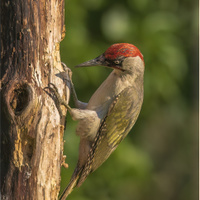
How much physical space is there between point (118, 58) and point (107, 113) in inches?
20.1

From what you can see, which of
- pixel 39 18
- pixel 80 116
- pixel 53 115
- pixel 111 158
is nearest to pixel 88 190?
pixel 111 158

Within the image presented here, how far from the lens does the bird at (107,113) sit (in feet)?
14.7

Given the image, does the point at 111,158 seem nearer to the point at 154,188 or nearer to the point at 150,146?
the point at 150,146

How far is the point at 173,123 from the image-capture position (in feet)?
30.0

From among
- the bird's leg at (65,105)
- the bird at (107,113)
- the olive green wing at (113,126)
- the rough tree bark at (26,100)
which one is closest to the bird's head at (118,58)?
the bird at (107,113)

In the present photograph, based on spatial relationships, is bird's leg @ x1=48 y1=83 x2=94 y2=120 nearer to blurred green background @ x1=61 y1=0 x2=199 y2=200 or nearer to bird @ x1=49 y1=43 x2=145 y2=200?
bird @ x1=49 y1=43 x2=145 y2=200

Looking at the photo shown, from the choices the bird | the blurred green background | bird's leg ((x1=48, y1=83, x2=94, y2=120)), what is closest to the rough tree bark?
bird's leg ((x1=48, y1=83, x2=94, y2=120))

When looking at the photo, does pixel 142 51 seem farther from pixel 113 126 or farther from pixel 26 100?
pixel 26 100

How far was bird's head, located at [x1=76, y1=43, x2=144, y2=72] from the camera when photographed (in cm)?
449

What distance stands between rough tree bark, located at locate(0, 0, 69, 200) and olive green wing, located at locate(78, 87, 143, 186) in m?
0.71

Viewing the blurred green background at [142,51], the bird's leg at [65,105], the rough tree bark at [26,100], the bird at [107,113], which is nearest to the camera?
the rough tree bark at [26,100]

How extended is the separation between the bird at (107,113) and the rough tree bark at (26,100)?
0.64 m

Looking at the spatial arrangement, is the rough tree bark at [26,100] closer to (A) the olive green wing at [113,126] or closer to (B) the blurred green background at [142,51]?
(A) the olive green wing at [113,126]

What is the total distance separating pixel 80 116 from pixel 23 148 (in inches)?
33.0
